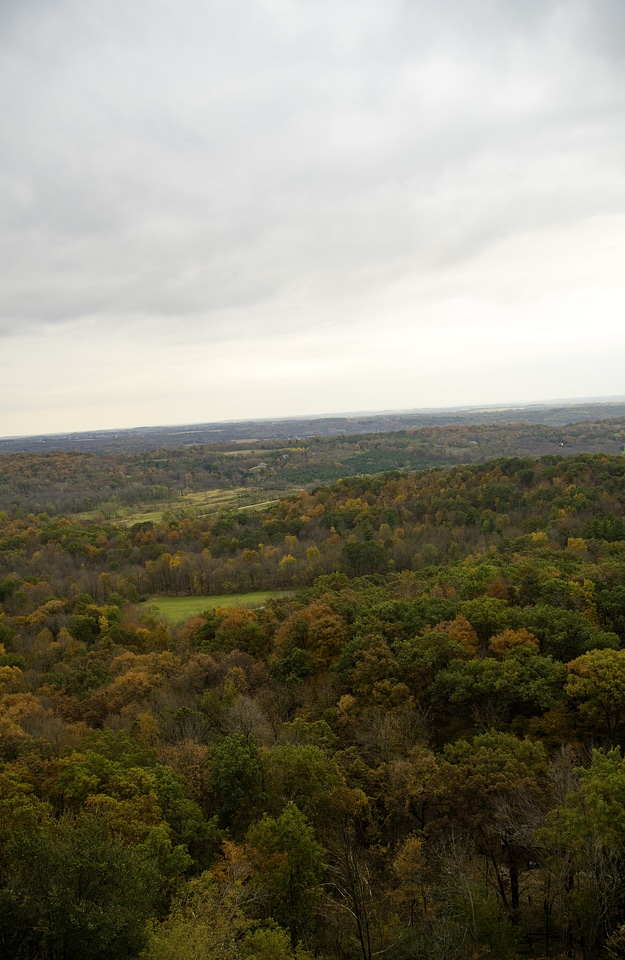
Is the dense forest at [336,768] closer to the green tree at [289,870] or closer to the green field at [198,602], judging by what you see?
the green tree at [289,870]

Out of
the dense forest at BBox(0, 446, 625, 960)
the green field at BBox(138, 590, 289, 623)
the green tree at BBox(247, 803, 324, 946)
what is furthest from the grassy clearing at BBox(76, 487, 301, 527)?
the green tree at BBox(247, 803, 324, 946)

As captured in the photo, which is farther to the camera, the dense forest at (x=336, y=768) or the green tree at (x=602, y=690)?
the green tree at (x=602, y=690)

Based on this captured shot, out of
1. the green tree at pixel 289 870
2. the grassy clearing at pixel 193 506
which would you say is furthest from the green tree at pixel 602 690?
the grassy clearing at pixel 193 506

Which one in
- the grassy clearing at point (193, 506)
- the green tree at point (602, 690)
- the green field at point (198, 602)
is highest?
the green tree at point (602, 690)

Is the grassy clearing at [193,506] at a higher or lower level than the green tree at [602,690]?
lower

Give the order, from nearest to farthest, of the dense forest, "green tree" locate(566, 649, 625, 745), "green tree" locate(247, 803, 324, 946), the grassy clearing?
1. the dense forest
2. "green tree" locate(247, 803, 324, 946)
3. "green tree" locate(566, 649, 625, 745)
4. the grassy clearing

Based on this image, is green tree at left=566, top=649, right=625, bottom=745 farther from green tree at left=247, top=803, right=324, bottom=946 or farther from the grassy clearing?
the grassy clearing

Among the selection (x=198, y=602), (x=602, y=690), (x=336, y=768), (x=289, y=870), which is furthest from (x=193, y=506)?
(x=289, y=870)
